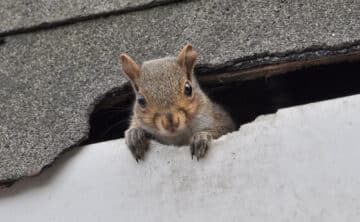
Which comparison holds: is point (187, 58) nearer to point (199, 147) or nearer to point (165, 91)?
point (165, 91)

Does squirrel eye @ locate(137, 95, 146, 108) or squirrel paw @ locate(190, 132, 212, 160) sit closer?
squirrel paw @ locate(190, 132, 212, 160)

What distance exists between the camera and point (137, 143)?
167 centimetres

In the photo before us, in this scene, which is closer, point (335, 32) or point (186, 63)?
point (335, 32)

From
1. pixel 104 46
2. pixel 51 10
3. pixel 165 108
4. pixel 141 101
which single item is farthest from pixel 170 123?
pixel 51 10

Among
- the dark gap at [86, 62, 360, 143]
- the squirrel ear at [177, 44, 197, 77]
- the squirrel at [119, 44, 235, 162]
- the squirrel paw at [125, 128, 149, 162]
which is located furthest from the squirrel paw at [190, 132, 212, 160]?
the dark gap at [86, 62, 360, 143]

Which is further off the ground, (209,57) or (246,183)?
(209,57)

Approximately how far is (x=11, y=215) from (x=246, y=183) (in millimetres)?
630

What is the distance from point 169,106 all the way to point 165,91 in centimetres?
6

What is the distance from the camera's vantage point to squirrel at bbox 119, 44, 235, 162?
167cm

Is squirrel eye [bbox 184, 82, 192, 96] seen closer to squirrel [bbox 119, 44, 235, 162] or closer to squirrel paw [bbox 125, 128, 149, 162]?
squirrel [bbox 119, 44, 235, 162]

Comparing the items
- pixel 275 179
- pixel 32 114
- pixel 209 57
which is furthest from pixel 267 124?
pixel 32 114

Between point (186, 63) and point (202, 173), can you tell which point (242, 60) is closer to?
point (186, 63)

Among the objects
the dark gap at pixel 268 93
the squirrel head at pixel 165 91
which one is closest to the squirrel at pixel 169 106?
the squirrel head at pixel 165 91

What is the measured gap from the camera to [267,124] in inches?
61.4
